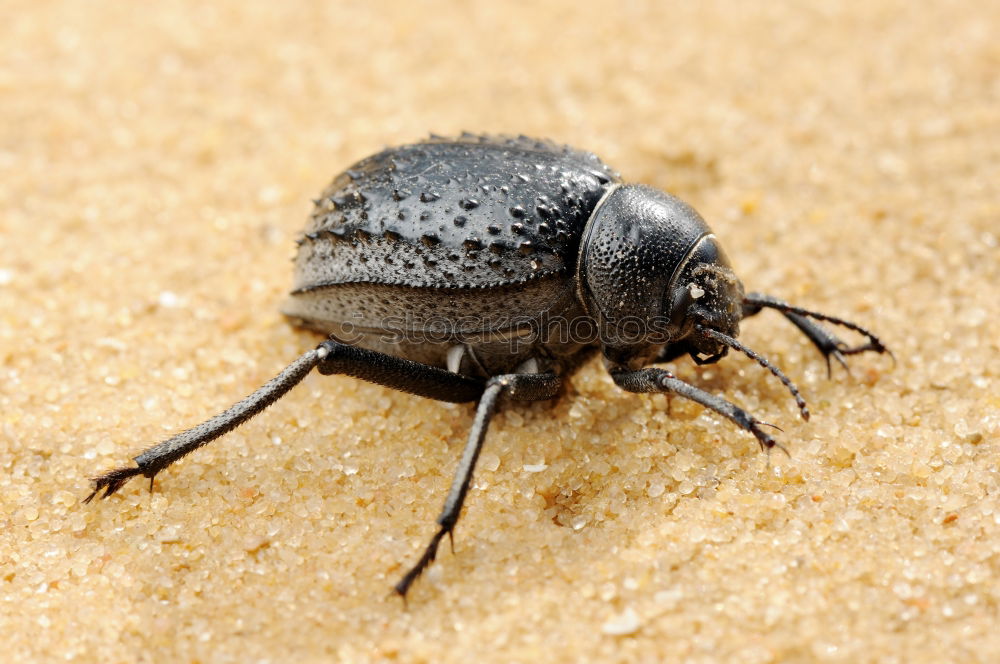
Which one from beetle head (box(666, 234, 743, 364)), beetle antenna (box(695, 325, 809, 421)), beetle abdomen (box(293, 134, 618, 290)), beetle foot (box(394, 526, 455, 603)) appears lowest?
beetle foot (box(394, 526, 455, 603))

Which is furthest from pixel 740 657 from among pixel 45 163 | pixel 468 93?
pixel 45 163

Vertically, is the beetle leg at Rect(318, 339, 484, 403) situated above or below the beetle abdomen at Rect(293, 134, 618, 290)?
below

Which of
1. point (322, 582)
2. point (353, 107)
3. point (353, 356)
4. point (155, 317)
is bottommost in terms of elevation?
point (322, 582)

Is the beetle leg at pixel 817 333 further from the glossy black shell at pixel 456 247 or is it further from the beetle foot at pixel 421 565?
the beetle foot at pixel 421 565

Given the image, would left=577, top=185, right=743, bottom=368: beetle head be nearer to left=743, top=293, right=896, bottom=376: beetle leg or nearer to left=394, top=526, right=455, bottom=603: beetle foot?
left=743, top=293, right=896, bottom=376: beetle leg

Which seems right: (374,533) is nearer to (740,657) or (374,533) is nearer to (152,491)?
(152,491)

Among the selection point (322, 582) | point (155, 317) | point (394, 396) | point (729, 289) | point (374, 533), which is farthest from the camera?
point (155, 317)

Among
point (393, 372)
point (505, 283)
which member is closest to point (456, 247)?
point (505, 283)

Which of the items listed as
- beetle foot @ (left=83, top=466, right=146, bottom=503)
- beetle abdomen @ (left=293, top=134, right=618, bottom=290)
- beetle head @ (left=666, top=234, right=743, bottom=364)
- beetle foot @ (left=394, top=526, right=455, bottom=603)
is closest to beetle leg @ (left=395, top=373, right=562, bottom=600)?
beetle foot @ (left=394, top=526, right=455, bottom=603)
